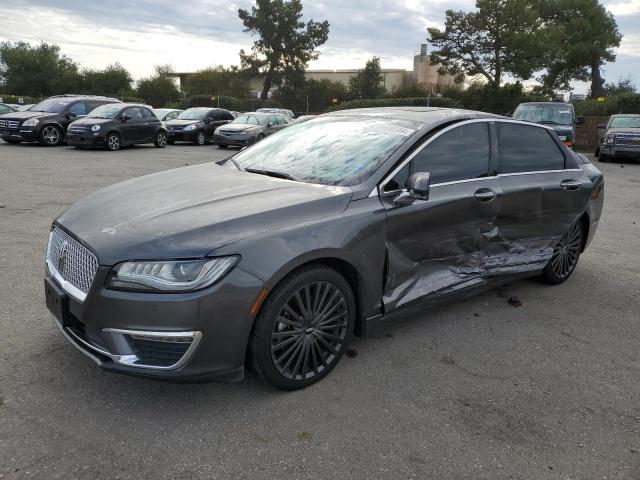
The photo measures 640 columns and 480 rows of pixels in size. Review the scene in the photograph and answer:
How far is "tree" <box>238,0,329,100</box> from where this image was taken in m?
56.8

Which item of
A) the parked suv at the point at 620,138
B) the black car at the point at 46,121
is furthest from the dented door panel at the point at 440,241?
the black car at the point at 46,121

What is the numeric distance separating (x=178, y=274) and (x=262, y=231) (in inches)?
18.7

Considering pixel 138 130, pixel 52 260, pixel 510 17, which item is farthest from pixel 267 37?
pixel 52 260

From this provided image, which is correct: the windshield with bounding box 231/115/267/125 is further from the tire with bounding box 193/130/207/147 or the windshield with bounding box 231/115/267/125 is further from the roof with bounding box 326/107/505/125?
the roof with bounding box 326/107/505/125

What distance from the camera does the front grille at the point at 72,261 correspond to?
2693 mm

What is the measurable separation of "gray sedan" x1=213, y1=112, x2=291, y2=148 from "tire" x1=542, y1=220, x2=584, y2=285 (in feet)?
48.4

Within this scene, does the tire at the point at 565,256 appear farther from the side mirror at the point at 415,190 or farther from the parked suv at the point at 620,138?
the parked suv at the point at 620,138

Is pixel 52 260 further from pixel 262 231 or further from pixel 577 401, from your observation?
pixel 577 401

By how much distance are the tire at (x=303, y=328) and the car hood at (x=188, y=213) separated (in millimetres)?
348

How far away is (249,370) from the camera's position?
2906mm

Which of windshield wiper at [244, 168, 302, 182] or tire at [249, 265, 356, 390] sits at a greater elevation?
windshield wiper at [244, 168, 302, 182]

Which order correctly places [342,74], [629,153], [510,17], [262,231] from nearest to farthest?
[262,231] → [629,153] → [510,17] → [342,74]

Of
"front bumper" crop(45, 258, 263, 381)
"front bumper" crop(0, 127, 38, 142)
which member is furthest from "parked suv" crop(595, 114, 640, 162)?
"front bumper" crop(0, 127, 38, 142)

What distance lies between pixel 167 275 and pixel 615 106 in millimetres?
29626
